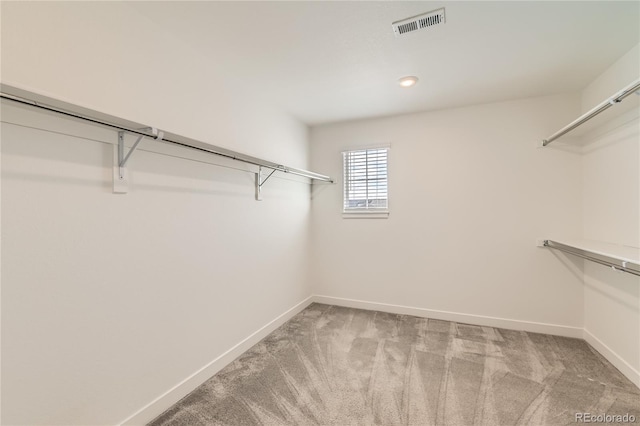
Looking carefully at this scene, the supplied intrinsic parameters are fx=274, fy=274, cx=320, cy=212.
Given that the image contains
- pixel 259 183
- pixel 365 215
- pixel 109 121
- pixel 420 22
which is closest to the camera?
pixel 109 121

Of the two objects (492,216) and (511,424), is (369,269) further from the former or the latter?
(511,424)

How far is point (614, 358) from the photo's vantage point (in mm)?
2209

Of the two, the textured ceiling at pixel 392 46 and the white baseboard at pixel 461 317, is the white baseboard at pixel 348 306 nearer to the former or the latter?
the white baseboard at pixel 461 317

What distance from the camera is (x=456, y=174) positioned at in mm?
3146

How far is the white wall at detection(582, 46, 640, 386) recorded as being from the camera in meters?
2.00

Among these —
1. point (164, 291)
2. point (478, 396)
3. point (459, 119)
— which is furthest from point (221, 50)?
point (478, 396)

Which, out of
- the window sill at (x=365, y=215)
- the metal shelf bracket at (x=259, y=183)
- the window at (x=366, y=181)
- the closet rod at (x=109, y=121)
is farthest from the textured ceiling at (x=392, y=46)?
the window sill at (x=365, y=215)

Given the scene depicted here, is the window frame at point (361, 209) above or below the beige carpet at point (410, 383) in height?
above

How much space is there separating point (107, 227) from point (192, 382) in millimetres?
1253

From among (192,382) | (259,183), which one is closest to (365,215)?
(259,183)

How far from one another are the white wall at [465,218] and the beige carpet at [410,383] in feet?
1.53

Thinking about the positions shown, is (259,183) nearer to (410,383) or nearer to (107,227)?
(107,227)

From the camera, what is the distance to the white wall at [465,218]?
2.80 m

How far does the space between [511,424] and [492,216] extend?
6.56ft
